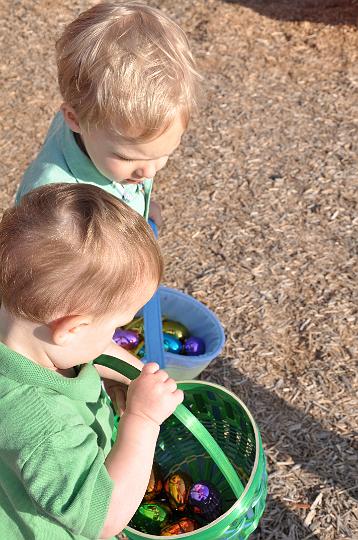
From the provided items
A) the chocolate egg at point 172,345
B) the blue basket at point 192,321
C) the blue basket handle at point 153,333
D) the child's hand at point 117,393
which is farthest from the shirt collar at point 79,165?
the chocolate egg at point 172,345

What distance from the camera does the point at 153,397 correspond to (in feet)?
5.88

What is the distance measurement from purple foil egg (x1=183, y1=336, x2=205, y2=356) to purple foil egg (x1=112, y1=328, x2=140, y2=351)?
0.66 ft

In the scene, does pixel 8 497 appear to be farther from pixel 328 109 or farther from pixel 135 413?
pixel 328 109

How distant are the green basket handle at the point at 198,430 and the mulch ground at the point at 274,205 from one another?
2.37 ft

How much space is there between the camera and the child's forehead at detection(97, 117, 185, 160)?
7.25 feet

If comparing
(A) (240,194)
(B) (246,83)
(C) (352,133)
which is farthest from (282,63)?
(A) (240,194)

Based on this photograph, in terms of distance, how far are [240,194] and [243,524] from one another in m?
2.20

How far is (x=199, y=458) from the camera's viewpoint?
2.58 meters

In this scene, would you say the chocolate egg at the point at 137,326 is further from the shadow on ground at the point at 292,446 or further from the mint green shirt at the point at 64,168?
the mint green shirt at the point at 64,168

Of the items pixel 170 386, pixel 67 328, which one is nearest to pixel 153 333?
pixel 170 386

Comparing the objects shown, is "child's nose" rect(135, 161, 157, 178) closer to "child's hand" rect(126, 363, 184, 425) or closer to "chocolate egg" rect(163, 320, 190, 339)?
"child's hand" rect(126, 363, 184, 425)

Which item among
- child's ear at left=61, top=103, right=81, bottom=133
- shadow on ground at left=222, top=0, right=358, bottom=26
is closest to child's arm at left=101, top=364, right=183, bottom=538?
child's ear at left=61, top=103, right=81, bottom=133

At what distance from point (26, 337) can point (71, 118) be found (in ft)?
2.88

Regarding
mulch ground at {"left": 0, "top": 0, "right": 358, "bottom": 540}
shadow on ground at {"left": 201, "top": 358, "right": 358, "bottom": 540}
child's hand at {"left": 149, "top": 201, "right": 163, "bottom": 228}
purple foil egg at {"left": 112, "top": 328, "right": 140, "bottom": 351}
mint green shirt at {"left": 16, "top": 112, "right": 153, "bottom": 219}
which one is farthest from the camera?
child's hand at {"left": 149, "top": 201, "right": 163, "bottom": 228}
